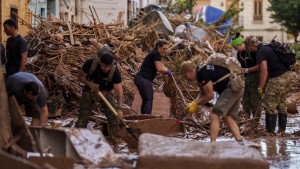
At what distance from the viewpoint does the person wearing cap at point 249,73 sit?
1392 cm

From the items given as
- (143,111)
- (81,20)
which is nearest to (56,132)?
(143,111)

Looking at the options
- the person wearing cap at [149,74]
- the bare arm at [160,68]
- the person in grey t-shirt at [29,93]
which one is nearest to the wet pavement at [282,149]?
the bare arm at [160,68]

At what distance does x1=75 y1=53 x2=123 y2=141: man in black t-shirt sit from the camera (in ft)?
36.3

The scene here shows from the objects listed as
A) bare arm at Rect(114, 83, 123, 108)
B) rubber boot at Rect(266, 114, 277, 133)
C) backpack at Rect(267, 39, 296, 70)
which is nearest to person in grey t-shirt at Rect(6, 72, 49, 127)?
bare arm at Rect(114, 83, 123, 108)

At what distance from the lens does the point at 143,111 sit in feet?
43.9

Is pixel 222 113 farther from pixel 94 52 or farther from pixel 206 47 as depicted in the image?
pixel 206 47

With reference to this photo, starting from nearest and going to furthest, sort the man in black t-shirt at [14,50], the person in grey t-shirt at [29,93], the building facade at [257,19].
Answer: the person in grey t-shirt at [29,93] → the man in black t-shirt at [14,50] → the building facade at [257,19]

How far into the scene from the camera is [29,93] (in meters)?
9.59

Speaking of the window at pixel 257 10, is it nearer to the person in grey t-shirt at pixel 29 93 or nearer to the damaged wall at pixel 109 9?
the damaged wall at pixel 109 9

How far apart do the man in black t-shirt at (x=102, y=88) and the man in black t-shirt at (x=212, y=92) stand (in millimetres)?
1166

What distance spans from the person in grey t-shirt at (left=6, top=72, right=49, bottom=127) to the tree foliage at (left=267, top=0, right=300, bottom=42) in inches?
1573

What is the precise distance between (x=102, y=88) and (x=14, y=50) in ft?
7.97

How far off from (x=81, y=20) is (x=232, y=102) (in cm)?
2320

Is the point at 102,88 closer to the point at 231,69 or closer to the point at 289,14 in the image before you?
the point at 231,69
